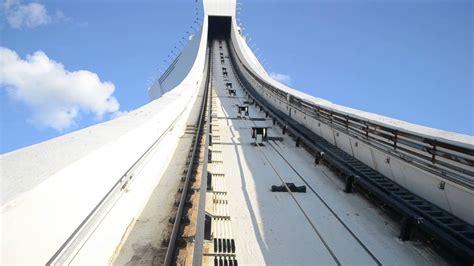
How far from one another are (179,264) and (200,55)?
19.4 m

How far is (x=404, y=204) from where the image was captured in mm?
3602

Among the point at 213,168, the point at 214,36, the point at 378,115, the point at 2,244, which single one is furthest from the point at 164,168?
the point at 214,36

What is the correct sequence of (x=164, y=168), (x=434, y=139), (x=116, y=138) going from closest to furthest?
(x=116, y=138) < (x=434, y=139) < (x=164, y=168)

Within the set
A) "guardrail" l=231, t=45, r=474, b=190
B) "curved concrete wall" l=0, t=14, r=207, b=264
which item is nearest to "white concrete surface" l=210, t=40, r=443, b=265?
"guardrail" l=231, t=45, r=474, b=190

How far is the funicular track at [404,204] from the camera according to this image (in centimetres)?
290

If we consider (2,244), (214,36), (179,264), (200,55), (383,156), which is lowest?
(179,264)

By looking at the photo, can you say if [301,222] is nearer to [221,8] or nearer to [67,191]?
[67,191]

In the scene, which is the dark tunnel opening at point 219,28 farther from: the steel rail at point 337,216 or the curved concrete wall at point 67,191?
the curved concrete wall at point 67,191

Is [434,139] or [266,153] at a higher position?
[434,139]

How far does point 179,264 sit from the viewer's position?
2.62 meters

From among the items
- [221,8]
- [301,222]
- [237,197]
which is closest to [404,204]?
Answer: [301,222]

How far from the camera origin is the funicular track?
9.52 ft

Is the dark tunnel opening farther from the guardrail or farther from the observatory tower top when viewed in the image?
the guardrail

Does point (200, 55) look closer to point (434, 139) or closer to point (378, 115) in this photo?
point (378, 115)
